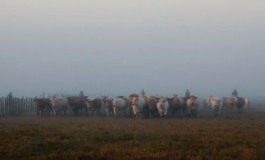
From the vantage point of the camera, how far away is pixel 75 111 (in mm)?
47438

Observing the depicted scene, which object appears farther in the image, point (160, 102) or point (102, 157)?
point (160, 102)

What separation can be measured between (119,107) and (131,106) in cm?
121

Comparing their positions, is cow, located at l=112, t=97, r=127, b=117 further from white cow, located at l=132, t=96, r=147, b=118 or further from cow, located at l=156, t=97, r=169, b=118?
cow, located at l=156, t=97, r=169, b=118

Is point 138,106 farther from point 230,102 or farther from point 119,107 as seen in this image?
point 230,102

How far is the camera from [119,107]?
149 ft

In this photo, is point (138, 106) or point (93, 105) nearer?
point (138, 106)

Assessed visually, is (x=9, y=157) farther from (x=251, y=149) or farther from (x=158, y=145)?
(x=251, y=149)

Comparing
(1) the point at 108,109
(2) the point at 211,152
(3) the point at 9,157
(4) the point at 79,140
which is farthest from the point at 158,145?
(1) the point at 108,109

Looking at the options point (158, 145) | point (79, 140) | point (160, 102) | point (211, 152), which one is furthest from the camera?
point (160, 102)

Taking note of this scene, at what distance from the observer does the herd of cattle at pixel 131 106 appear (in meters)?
42.7

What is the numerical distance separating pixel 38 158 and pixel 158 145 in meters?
4.47

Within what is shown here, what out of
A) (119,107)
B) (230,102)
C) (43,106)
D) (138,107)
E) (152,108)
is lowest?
(152,108)

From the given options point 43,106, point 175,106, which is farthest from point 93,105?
point 175,106

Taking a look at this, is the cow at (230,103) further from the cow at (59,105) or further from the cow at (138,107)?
the cow at (59,105)
